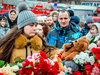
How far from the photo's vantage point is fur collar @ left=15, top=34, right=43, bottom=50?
2.08 metres

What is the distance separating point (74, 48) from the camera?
234 cm

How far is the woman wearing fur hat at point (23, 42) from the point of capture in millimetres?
2090

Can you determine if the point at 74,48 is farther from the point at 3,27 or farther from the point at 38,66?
the point at 3,27

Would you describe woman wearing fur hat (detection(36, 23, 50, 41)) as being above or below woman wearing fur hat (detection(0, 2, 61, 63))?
below

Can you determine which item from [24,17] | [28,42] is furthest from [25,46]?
[24,17]

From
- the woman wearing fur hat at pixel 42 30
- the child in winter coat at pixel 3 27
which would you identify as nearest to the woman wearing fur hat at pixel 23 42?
the woman wearing fur hat at pixel 42 30

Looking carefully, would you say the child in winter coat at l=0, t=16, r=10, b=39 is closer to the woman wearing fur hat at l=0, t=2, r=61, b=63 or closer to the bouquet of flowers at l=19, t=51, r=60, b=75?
the woman wearing fur hat at l=0, t=2, r=61, b=63

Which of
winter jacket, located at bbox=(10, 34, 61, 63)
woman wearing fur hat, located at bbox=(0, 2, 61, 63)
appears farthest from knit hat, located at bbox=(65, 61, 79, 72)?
winter jacket, located at bbox=(10, 34, 61, 63)

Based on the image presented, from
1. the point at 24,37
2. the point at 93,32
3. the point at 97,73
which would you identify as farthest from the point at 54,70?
the point at 93,32

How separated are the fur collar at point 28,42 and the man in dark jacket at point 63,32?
3.18ft

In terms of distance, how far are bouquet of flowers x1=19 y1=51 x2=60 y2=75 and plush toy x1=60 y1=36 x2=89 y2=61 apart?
26.1 inches

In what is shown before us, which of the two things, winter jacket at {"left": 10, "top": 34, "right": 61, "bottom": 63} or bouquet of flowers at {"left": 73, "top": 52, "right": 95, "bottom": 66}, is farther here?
bouquet of flowers at {"left": 73, "top": 52, "right": 95, "bottom": 66}

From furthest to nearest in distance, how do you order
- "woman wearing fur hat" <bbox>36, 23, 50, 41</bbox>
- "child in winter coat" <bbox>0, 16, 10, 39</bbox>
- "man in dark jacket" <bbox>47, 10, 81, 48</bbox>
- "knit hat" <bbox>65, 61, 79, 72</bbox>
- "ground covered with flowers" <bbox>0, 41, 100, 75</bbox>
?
"child in winter coat" <bbox>0, 16, 10, 39</bbox>
"woman wearing fur hat" <bbox>36, 23, 50, 41</bbox>
"man in dark jacket" <bbox>47, 10, 81, 48</bbox>
"knit hat" <bbox>65, 61, 79, 72</bbox>
"ground covered with flowers" <bbox>0, 41, 100, 75</bbox>

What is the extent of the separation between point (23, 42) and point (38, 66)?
0.62 metres
